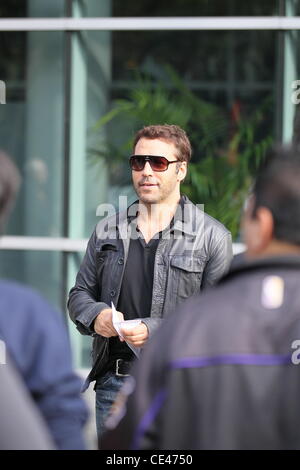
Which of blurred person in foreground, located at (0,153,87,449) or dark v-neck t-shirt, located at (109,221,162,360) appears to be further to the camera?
dark v-neck t-shirt, located at (109,221,162,360)

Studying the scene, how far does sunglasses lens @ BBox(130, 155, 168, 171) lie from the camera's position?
165 inches

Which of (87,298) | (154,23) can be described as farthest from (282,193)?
(154,23)

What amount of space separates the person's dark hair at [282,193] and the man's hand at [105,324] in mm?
1762

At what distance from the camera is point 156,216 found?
416cm

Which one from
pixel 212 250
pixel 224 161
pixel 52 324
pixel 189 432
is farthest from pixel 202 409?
pixel 224 161

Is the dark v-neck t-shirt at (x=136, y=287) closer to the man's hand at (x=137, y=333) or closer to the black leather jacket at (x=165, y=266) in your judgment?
the black leather jacket at (x=165, y=266)

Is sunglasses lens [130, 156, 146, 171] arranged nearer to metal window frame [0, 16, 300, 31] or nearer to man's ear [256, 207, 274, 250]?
man's ear [256, 207, 274, 250]

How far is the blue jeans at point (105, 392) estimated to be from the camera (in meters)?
4.07

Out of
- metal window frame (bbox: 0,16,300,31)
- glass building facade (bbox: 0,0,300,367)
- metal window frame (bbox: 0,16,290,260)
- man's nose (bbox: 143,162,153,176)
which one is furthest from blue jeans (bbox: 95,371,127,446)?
metal window frame (bbox: 0,16,300,31)

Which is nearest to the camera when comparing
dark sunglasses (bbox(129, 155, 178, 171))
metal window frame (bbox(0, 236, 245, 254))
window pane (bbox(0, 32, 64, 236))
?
dark sunglasses (bbox(129, 155, 178, 171))

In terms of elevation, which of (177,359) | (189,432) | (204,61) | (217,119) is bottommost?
(189,432)

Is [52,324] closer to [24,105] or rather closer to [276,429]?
[276,429]

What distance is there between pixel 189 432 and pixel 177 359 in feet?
0.54

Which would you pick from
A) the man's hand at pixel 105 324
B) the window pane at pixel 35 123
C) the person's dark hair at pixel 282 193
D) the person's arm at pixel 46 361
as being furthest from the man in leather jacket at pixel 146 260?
the window pane at pixel 35 123
